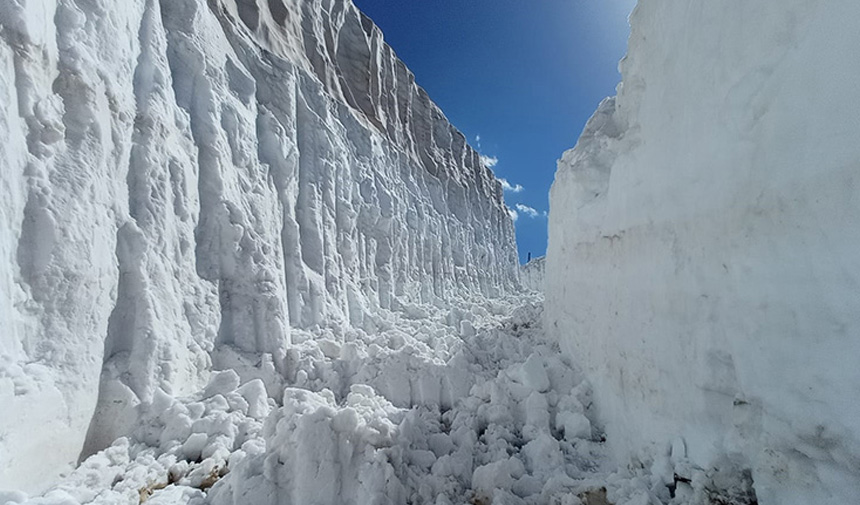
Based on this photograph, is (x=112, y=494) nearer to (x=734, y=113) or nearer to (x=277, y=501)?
(x=277, y=501)

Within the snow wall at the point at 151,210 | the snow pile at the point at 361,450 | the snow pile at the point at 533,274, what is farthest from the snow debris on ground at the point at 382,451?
the snow pile at the point at 533,274

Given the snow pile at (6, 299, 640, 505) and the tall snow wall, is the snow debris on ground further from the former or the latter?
the tall snow wall

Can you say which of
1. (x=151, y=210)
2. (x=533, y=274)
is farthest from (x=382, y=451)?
(x=533, y=274)

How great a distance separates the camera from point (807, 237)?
1.65m

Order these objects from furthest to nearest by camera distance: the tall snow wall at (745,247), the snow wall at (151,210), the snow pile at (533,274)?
the snow pile at (533,274), the snow wall at (151,210), the tall snow wall at (745,247)

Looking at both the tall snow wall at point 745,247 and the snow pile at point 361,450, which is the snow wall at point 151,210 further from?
the tall snow wall at point 745,247

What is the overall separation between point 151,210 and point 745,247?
17.5 ft

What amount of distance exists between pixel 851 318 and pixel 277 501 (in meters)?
3.36

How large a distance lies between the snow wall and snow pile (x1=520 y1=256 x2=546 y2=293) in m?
24.6

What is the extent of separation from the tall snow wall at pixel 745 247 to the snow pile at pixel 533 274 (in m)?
29.8

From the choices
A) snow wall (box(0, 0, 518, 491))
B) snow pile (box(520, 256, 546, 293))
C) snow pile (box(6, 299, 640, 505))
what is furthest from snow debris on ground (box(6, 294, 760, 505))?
snow pile (box(520, 256, 546, 293))

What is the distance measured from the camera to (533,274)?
3547 cm

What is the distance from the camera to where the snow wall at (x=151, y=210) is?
306cm

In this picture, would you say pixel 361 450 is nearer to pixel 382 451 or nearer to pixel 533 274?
pixel 382 451
